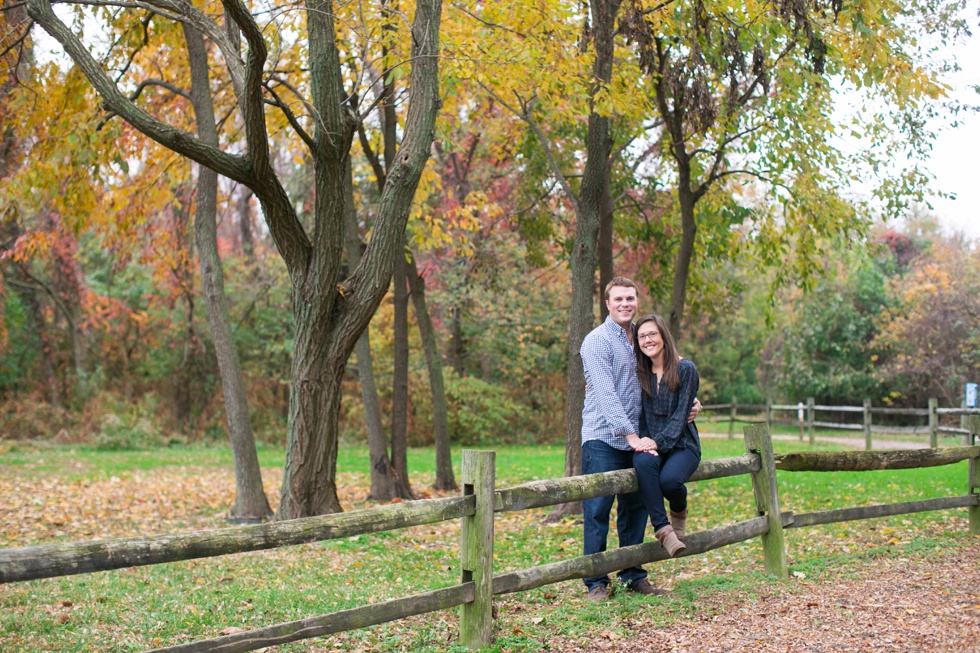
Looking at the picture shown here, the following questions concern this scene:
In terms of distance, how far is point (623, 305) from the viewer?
6.09 meters

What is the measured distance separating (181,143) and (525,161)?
24.7ft

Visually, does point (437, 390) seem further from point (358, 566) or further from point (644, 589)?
point (644, 589)

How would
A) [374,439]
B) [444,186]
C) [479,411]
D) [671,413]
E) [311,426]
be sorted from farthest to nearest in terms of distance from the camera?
[479,411], [444,186], [374,439], [311,426], [671,413]

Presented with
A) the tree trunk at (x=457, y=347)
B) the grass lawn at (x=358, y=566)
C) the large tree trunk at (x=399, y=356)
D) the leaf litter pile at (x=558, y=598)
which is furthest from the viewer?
the tree trunk at (x=457, y=347)

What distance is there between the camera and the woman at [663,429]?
19.1ft

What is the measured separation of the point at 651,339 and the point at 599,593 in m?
1.82

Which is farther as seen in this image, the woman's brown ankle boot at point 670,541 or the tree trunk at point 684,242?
the tree trunk at point 684,242

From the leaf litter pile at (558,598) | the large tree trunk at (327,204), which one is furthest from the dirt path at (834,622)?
the large tree trunk at (327,204)

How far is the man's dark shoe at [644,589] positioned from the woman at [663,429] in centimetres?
47

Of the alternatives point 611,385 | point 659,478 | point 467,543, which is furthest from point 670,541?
point 467,543

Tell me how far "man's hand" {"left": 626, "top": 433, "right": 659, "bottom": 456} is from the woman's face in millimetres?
574

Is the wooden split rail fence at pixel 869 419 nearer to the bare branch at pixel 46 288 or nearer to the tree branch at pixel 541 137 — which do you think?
the tree branch at pixel 541 137

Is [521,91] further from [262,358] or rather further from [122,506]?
[262,358]

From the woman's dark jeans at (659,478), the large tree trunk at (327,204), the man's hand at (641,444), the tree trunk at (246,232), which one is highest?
the tree trunk at (246,232)
